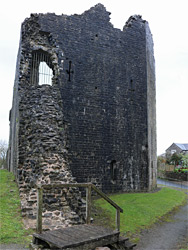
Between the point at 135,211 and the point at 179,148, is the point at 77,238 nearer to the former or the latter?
the point at 135,211

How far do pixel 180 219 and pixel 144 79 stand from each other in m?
9.47

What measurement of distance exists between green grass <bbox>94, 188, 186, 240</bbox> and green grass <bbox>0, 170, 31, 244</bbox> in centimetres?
292

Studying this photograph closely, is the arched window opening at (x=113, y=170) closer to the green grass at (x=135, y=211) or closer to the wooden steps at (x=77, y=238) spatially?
the green grass at (x=135, y=211)

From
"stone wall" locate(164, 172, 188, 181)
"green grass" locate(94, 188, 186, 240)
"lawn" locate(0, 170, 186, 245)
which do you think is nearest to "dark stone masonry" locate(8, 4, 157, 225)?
"lawn" locate(0, 170, 186, 245)

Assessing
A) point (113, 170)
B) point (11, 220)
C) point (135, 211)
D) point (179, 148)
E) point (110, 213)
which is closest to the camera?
point (11, 220)

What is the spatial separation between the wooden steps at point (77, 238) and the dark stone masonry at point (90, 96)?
564cm

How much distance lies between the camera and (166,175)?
112 feet

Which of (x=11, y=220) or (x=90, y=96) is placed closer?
(x=11, y=220)

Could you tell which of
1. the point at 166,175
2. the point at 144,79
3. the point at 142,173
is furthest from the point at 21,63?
the point at 166,175

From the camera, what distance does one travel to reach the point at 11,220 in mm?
7223

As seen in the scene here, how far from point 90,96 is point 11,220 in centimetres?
875

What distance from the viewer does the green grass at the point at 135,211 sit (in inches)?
339

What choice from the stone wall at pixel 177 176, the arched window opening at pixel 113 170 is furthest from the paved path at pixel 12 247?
the stone wall at pixel 177 176

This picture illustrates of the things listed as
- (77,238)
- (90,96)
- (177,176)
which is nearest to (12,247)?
(77,238)
